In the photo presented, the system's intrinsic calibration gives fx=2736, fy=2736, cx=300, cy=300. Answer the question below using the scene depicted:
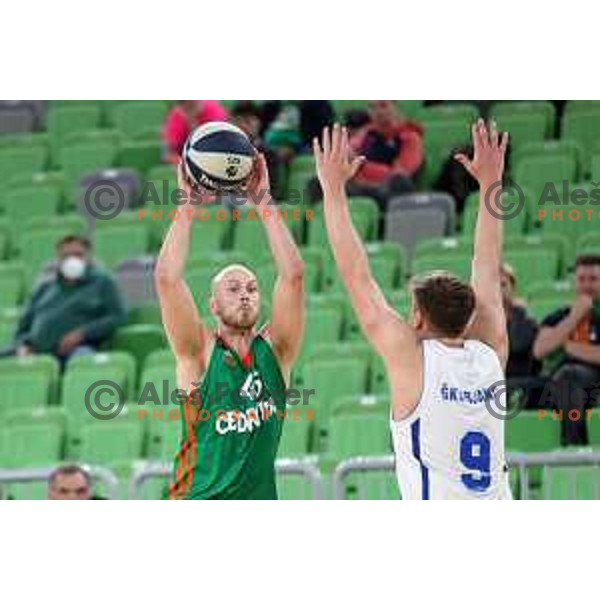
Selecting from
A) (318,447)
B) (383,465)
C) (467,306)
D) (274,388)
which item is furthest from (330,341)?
(467,306)

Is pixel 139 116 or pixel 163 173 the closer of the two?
pixel 163 173

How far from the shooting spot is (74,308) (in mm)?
15461

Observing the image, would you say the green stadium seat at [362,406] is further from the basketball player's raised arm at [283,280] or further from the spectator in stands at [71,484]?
the basketball player's raised arm at [283,280]

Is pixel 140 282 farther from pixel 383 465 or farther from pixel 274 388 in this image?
pixel 274 388

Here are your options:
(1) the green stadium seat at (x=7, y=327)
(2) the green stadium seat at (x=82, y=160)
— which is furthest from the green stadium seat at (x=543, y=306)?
(2) the green stadium seat at (x=82, y=160)

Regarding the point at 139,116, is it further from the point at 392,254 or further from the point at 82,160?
the point at 392,254

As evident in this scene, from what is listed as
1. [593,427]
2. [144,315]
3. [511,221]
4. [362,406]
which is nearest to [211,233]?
[144,315]

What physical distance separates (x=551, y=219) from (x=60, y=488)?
13.9 ft

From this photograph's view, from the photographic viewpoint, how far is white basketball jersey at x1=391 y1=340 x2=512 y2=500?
379 inches

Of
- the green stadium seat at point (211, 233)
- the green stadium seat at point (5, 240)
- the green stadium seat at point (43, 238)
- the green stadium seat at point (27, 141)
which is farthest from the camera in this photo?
the green stadium seat at point (27, 141)

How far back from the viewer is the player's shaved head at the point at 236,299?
10688 millimetres

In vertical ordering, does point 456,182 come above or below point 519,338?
above

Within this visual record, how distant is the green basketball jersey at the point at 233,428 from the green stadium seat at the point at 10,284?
567cm

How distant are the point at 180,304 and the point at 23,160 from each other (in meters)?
7.37
